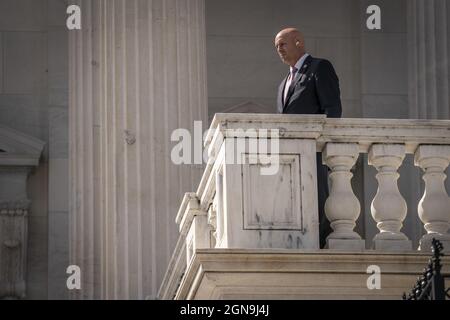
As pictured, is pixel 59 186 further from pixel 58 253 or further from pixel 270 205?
pixel 270 205

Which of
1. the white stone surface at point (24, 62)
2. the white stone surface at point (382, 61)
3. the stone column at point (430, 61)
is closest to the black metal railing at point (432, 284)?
the stone column at point (430, 61)

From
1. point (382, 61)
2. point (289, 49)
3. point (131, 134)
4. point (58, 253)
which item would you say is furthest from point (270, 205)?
point (382, 61)

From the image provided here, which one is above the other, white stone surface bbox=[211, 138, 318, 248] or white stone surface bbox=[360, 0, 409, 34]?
white stone surface bbox=[360, 0, 409, 34]

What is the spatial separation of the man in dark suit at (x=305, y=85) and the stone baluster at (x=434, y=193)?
1.23 m

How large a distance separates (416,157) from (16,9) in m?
13.1

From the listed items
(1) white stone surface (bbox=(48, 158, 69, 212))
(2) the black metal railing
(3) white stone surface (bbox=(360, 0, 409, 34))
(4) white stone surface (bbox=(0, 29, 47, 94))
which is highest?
(3) white stone surface (bbox=(360, 0, 409, 34))

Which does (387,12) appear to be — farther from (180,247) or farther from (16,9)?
(180,247)

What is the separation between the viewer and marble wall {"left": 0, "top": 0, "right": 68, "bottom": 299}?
3210 cm

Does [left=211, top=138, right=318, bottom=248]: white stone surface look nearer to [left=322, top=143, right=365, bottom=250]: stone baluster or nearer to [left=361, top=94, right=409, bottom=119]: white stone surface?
[left=322, top=143, right=365, bottom=250]: stone baluster

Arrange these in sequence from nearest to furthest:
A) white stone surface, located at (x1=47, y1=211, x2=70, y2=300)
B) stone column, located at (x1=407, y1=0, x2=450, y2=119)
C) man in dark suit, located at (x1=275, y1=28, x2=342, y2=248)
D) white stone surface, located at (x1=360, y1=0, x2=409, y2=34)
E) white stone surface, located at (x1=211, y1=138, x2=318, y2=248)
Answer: white stone surface, located at (x1=211, y1=138, x2=318, y2=248) → man in dark suit, located at (x1=275, y1=28, x2=342, y2=248) → white stone surface, located at (x1=47, y1=211, x2=70, y2=300) → stone column, located at (x1=407, y1=0, x2=450, y2=119) → white stone surface, located at (x1=360, y1=0, x2=409, y2=34)

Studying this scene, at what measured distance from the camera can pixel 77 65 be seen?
3088 cm

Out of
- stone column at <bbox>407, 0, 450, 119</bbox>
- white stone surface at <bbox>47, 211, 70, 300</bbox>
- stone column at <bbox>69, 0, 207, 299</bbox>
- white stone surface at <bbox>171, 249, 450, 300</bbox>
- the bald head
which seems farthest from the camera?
stone column at <bbox>407, 0, 450, 119</bbox>

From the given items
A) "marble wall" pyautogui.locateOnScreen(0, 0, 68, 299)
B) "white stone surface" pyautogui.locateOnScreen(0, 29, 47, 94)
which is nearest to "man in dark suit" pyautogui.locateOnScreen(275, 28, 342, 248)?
"marble wall" pyautogui.locateOnScreen(0, 0, 68, 299)

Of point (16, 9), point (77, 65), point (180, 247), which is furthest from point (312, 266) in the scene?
point (16, 9)
